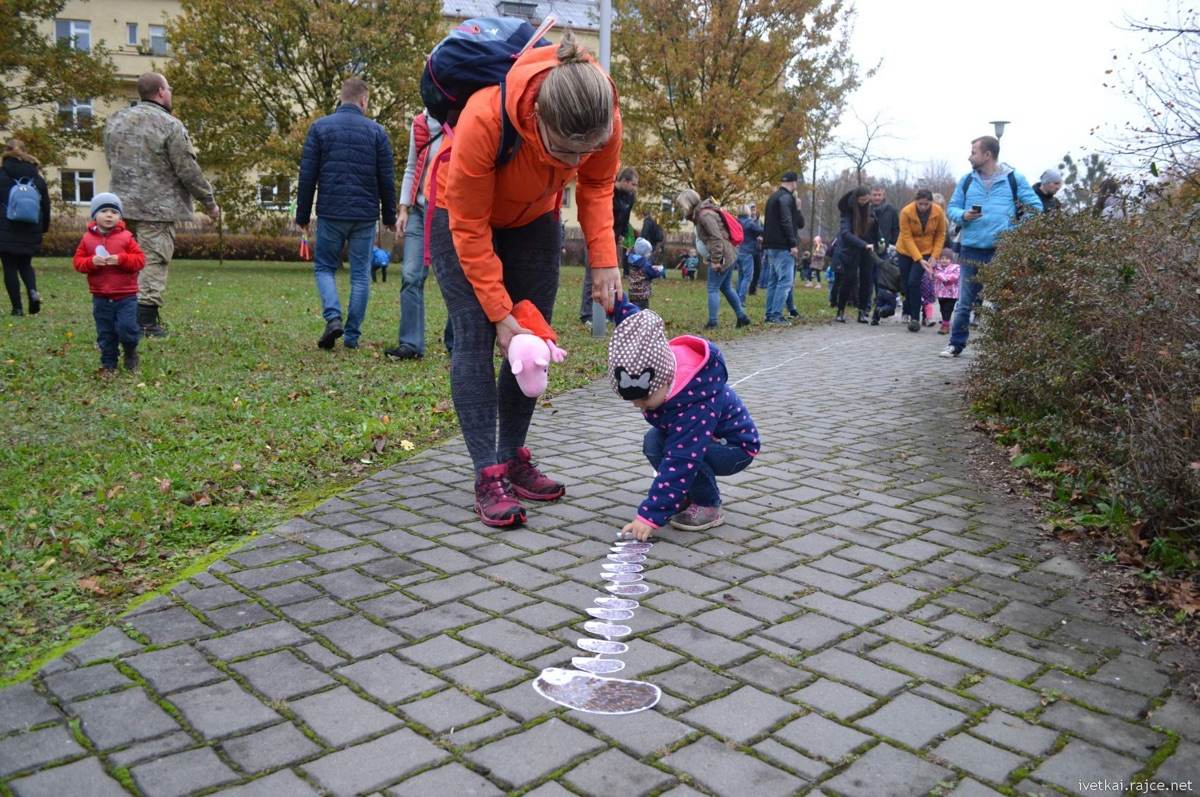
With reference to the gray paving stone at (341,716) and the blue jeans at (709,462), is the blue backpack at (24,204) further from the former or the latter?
the gray paving stone at (341,716)

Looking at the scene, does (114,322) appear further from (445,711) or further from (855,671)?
(855,671)

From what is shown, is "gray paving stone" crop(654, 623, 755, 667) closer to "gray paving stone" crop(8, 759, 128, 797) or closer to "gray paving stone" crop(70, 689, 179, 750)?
"gray paving stone" crop(70, 689, 179, 750)

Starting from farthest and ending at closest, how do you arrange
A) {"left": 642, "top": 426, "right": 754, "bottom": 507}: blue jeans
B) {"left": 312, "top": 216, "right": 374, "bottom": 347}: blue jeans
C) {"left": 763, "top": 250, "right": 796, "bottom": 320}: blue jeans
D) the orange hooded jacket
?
{"left": 763, "top": 250, "right": 796, "bottom": 320}: blue jeans < {"left": 312, "top": 216, "right": 374, "bottom": 347}: blue jeans < {"left": 642, "top": 426, "right": 754, "bottom": 507}: blue jeans < the orange hooded jacket

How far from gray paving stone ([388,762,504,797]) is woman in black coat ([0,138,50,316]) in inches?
429

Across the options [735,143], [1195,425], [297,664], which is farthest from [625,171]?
[735,143]

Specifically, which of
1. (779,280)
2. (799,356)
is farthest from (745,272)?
(799,356)

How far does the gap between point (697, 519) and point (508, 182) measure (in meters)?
1.66

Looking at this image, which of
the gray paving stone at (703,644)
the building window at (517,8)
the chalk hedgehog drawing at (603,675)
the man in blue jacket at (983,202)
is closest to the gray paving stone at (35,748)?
the chalk hedgehog drawing at (603,675)

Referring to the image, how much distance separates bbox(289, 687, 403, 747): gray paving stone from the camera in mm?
2410

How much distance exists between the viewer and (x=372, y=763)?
228cm

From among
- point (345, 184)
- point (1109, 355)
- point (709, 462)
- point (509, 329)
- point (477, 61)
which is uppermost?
point (477, 61)

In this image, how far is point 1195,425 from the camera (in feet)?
11.9

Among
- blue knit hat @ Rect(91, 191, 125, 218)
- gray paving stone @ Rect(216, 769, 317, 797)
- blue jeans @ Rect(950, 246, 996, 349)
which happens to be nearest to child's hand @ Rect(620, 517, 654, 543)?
gray paving stone @ Rect(216, 769, 317, 797)

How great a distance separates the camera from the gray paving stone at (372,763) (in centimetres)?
220
